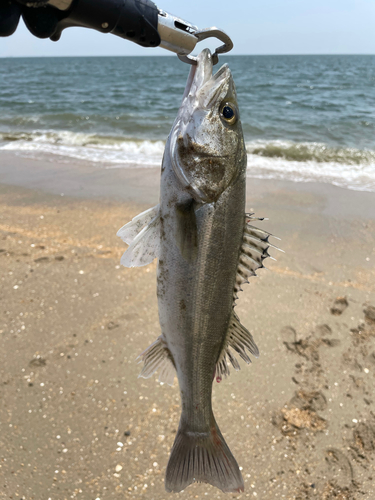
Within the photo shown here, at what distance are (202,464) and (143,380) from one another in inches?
60.9

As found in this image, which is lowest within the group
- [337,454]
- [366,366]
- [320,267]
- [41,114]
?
[337,454]

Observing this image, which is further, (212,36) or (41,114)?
(41,114)

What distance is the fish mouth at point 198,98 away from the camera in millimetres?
1863

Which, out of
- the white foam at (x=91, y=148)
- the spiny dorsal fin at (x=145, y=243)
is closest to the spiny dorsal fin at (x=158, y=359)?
the spiny dorsal fin at (x=145, y=243)

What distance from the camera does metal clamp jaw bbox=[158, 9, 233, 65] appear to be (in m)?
1.74

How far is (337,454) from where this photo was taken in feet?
Result: 10.3

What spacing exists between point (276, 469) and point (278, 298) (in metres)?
2.08

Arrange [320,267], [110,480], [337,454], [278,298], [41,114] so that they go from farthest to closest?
[41,114], [320,267], [278,298], [337,454], [110,480]

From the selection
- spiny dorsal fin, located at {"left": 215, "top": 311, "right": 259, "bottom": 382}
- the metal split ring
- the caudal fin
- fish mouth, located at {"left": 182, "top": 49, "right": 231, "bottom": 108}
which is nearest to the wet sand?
the caudal fin

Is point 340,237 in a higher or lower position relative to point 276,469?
higher

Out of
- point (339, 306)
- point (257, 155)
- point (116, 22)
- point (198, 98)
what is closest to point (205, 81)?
point (198, 98)

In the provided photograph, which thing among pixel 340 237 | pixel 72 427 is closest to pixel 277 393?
pixel 72 427

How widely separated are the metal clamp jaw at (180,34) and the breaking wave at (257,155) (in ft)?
25.1

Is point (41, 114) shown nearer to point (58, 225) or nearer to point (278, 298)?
point (58, 225)
